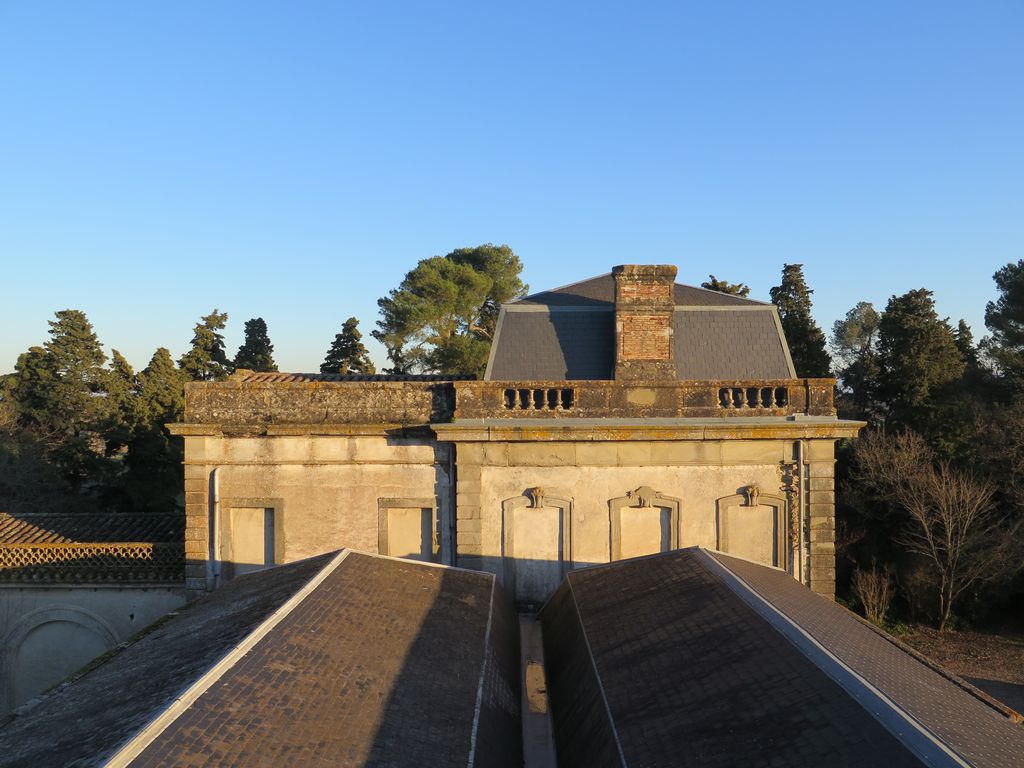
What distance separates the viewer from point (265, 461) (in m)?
13.4

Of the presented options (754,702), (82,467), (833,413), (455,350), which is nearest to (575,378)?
(833,413)

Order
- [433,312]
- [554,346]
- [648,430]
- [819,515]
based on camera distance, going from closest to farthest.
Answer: [648,430] → [819,515] → [554,346] → [433,312]

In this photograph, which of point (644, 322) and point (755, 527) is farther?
point (644, 322)

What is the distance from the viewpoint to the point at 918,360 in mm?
26828

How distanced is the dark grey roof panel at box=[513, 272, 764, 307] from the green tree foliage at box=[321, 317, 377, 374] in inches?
993

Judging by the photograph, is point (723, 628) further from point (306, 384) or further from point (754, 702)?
point (306, 384)

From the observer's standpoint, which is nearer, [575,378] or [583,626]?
[583,626]

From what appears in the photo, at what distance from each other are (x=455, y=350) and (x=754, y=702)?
97.3ft

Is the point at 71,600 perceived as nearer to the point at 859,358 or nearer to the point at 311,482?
the point at 311,482

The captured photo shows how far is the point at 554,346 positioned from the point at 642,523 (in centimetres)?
403

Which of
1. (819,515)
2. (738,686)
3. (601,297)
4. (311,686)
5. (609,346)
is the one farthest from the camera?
(601,297)

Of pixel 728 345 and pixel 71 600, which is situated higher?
pixel 728 345

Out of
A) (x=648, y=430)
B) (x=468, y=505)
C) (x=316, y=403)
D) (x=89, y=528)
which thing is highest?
A: (x=316, y=403)

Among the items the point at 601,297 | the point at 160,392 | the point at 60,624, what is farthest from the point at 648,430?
the point at 160,392
